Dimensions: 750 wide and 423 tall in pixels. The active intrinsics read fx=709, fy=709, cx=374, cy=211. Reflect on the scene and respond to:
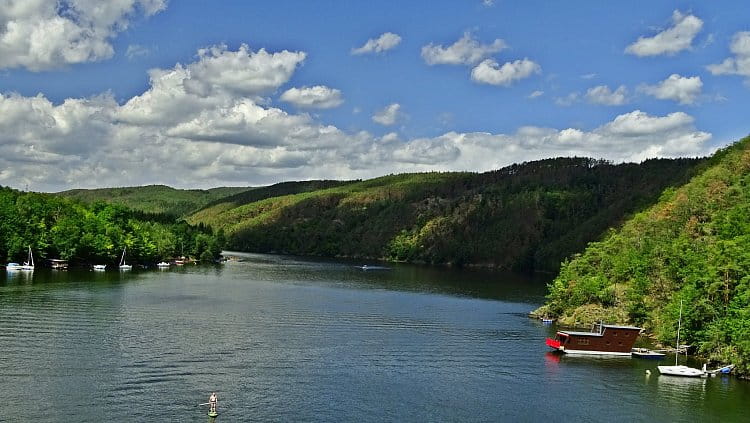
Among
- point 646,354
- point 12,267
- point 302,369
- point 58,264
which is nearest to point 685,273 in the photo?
point 646,354

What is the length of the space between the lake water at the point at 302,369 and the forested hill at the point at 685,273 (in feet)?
23.9

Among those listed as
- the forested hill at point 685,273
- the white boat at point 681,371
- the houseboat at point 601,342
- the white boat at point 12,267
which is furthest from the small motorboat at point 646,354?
the white boat at point 12,267

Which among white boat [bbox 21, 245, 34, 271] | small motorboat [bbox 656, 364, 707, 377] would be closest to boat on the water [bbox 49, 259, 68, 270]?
white boat [bbox 21, 245, 34, 271]

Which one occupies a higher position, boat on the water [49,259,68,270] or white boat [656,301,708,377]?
boat on the water [49,259,68,270]

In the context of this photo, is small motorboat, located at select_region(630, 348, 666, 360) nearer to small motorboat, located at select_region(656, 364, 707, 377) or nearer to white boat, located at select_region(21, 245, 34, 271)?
small motorboat, located at select_region(656, 364, 707, 377)

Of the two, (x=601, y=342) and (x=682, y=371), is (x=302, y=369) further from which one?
(x=682, y=371)

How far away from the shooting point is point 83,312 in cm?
10381

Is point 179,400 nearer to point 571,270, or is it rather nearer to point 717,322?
point 717,322

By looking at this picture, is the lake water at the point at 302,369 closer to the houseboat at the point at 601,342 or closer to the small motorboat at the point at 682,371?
the small motorboat at the point at 682,371

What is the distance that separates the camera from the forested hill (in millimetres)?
81250

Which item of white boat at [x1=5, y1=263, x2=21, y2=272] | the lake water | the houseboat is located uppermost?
white boat at [x1=5, y1=263, x2=21, y2=272]

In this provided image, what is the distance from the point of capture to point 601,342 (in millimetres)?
93000

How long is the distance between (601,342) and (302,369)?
1638 inches

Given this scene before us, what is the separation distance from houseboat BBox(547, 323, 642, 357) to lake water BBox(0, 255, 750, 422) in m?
2.55
